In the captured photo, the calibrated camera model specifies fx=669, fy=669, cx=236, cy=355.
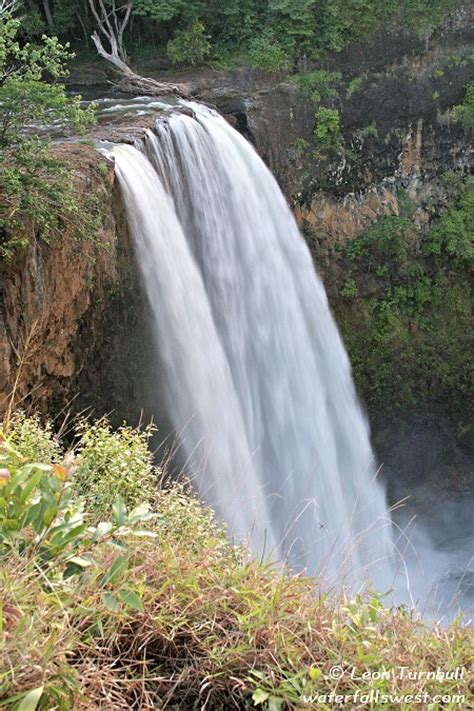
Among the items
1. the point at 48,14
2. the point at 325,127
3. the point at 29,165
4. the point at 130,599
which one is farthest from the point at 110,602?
the point at 48,14

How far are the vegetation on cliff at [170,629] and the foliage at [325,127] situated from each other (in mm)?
11879

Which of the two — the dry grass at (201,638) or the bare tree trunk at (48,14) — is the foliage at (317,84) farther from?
the dry grass at (201,638)

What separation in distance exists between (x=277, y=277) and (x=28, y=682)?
8.89m

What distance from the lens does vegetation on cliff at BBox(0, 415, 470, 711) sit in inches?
95.3

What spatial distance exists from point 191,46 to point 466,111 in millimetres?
5991

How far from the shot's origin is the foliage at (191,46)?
13.7m

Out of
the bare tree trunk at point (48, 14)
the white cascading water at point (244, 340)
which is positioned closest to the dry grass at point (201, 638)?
the white cascading water at point (244, 340)

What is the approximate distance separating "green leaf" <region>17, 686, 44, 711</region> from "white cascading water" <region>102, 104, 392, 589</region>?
532 centimetres

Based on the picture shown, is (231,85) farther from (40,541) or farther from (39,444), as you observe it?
(40,541)

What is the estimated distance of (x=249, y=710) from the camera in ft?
8.48

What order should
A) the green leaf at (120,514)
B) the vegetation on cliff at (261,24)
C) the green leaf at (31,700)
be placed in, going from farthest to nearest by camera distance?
the vegetation on cliff at (261,24), the green leaf at (120,514), the green leaf at (31,700)

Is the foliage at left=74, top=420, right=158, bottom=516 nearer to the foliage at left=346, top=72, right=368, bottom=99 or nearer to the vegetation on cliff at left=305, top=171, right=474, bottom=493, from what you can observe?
the vegetation on cliff at left=305, top=171, right=474, bottom=493

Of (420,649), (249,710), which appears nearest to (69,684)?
(249,710)

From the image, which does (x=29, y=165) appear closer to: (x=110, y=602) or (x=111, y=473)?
(x=111, y=473)
